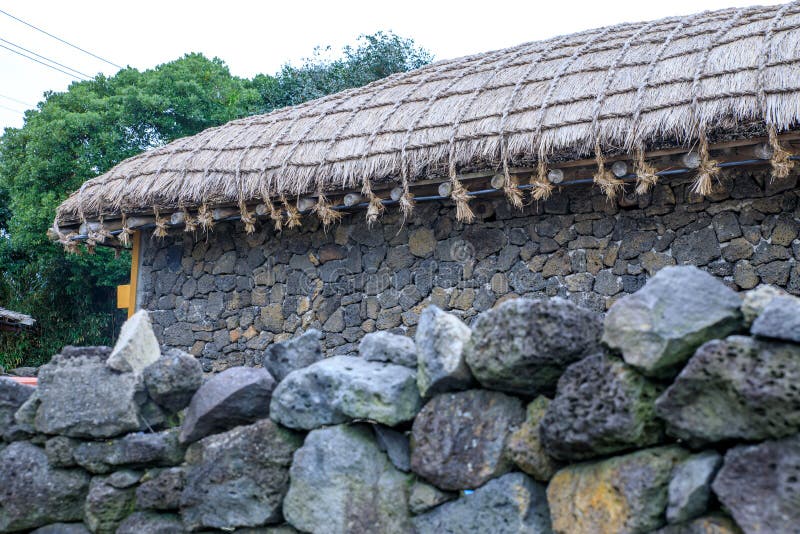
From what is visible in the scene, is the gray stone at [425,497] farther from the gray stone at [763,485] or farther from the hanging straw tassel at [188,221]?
the hanging straw tassel at [188,221]

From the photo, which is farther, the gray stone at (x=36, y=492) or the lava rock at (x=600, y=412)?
the gray stone at (x=36, y=492)

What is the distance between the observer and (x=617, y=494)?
184 centimetres

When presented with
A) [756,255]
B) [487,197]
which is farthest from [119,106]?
[756,255]

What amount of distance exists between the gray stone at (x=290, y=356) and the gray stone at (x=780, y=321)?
155 cm

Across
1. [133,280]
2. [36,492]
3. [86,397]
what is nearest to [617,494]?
[86,397]

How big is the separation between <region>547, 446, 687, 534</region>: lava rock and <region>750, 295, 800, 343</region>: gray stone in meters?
0.38

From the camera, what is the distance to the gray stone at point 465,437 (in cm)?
212

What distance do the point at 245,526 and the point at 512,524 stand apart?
0.99 meters

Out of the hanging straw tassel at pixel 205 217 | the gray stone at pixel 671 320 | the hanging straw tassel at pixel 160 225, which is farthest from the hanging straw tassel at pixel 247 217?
the gray stone at pixel 671 320

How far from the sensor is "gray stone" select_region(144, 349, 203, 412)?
279 cm

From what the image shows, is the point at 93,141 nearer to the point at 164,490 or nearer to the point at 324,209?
the point at 324,209

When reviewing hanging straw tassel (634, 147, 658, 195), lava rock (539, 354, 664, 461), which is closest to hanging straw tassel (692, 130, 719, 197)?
hanging straw tassel (634, 147, 658, 195)

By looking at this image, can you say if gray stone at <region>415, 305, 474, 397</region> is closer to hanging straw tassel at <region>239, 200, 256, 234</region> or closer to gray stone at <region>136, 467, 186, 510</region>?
gray stone at <region>136, 467, 186, 510</region>

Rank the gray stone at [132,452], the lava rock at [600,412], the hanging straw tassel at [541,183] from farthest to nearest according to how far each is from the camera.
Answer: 1. the hanging straw tassel at [541,183]
2. the gray stone at [132,452]
3. the lava rock at [600,412]
